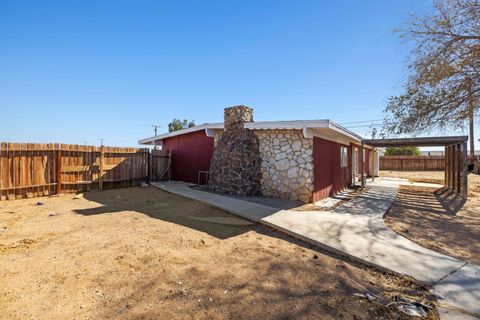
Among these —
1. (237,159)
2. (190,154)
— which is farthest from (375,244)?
(190,154)

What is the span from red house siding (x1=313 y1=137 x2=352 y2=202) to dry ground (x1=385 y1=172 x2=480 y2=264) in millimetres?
2167

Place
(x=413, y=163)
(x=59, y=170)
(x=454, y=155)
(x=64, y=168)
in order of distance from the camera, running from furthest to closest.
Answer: (x=413, y=163), (x=454, y=155), (x=64, y=168), (x=59, y=170)

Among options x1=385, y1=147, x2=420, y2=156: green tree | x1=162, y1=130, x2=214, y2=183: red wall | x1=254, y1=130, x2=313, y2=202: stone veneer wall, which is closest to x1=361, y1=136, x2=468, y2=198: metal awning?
x1=254, y1=130, x2=313, y2=202: stone veneer wall

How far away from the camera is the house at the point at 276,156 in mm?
7652

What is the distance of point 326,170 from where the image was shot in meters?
8.88

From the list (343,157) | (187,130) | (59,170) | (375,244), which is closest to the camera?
(375,244)

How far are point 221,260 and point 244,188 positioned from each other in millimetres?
4880

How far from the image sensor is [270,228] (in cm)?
523

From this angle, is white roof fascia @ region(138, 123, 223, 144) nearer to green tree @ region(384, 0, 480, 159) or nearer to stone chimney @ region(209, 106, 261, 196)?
stone chimney @ region(209, 106, 261, 196)

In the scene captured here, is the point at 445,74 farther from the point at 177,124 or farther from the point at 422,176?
the point at 177,124

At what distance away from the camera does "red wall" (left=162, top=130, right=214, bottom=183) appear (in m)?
11.2

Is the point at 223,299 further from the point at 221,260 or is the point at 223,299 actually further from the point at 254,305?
the point at 221,260

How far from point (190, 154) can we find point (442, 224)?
33.4ft

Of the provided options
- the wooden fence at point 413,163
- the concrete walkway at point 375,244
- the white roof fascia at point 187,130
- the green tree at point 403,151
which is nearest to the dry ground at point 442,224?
the concrete walkway at point 375,244
